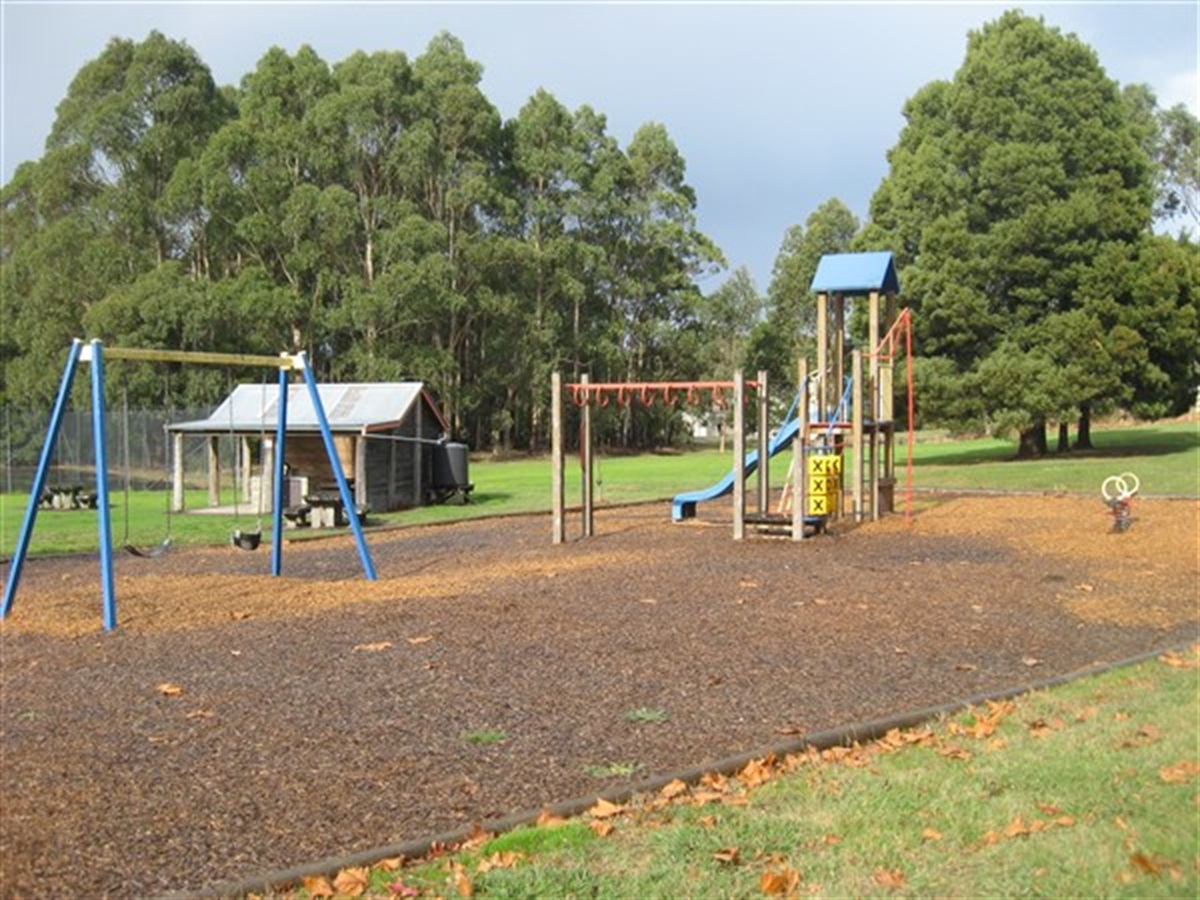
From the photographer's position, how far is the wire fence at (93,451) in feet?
117

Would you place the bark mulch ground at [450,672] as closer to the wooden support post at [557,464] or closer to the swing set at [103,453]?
the swing set at [103,453]

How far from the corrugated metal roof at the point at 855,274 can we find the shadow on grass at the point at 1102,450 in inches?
634

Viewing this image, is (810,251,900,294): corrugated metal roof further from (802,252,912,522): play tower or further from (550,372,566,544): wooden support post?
(550,372,566,544): wooden support post

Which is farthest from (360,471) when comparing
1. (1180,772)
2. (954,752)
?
(1180,772)

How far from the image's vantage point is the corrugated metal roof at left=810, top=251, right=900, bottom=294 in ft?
62.7

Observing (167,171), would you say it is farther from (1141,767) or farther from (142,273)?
(1141,767)

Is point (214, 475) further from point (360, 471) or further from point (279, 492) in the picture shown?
point (279, 492)

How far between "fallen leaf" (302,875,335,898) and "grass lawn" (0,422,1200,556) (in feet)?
48.3

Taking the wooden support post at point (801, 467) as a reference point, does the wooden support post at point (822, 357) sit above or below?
above

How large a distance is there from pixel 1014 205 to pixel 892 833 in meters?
32.6

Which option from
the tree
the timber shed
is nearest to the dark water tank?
the timber shed

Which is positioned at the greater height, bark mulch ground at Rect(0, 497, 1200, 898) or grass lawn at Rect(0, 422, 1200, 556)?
grass lawn at Rect(0, 422, 1200, 556)

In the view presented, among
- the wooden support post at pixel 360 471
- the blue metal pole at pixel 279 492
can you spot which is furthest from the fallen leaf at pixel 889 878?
the wooden support post at pixel 360 471

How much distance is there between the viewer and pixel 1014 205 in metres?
33.9
